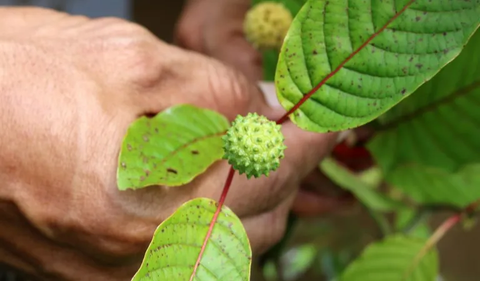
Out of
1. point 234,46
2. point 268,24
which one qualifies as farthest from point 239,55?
point 268,24

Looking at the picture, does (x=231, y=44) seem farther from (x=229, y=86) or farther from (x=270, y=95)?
(x=229, y=86)

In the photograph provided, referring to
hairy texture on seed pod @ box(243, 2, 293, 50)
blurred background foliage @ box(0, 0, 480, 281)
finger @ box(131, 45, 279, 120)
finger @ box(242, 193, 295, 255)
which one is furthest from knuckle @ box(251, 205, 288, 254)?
blurred background foliage @ box(0, 0, 480, 281)

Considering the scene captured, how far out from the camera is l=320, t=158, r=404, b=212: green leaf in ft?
2.74

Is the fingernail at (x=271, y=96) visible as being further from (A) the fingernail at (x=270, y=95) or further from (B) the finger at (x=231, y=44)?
(B) the finger at (x=231, y=44)

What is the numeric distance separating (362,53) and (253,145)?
12 cm

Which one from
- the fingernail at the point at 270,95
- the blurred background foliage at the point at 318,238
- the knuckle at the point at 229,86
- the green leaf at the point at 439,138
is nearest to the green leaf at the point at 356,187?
the green leaf at the point at 439,138

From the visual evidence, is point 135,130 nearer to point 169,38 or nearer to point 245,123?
point 245,123

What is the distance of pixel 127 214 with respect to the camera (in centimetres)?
48

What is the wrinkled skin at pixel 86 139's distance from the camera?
1.55ft

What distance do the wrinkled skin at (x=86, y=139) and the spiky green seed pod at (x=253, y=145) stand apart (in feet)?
0.31

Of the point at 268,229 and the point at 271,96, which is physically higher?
the point at 271,96

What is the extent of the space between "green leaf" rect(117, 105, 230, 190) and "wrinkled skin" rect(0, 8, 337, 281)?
0.08ft

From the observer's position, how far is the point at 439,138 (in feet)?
2.50

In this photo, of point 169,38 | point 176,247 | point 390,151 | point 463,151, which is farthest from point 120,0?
point 176,247
